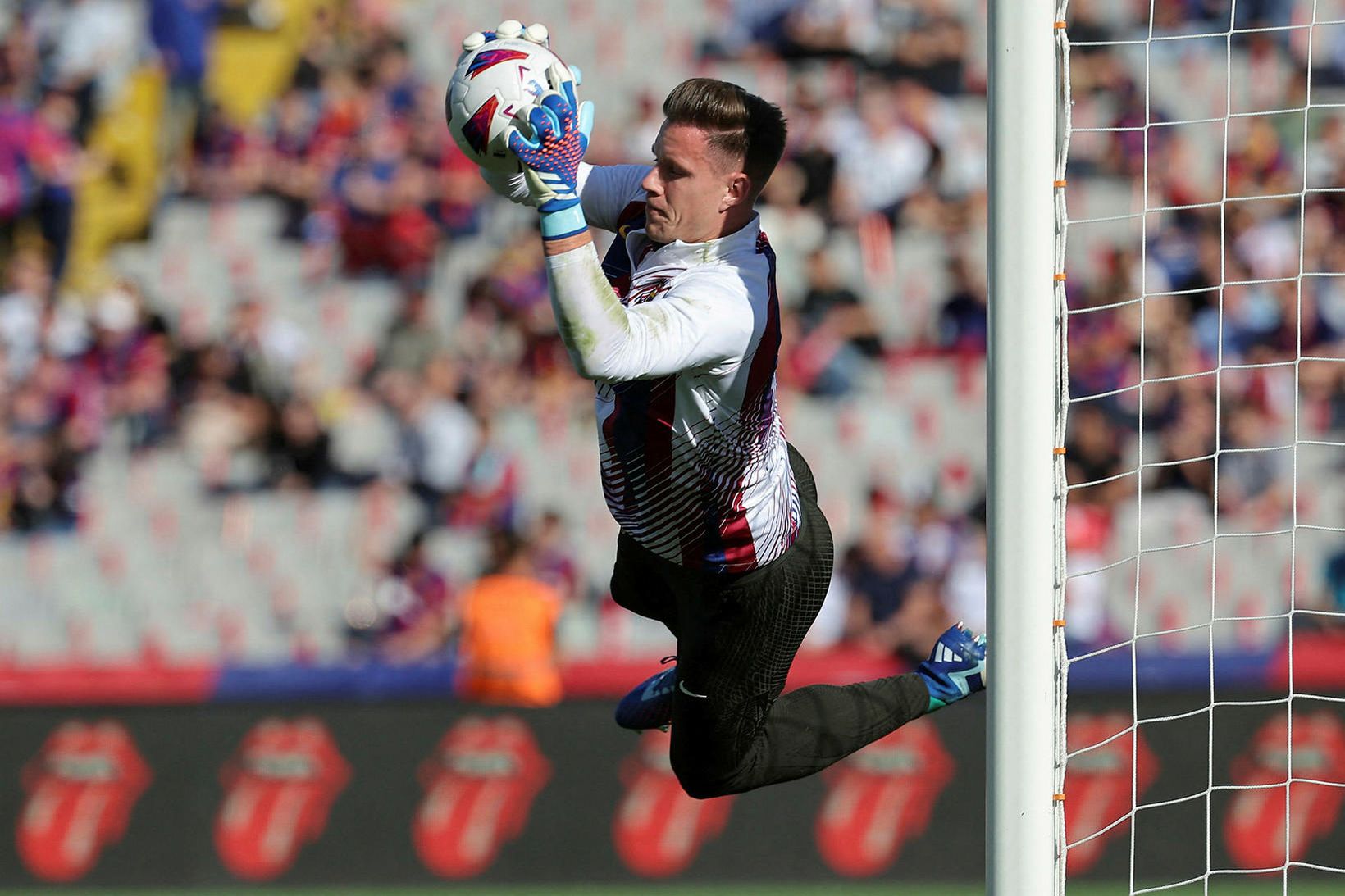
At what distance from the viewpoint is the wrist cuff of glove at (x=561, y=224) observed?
362 cm

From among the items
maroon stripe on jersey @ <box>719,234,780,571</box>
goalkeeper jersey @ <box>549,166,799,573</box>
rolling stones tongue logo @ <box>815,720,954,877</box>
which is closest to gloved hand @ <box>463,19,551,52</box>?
goalkeeper jersey @ <box>549,166,799,573</box>

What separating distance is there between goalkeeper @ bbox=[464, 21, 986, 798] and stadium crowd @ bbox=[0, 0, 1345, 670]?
411 centimetres

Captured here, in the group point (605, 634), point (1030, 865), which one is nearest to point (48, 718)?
point (605, 634)

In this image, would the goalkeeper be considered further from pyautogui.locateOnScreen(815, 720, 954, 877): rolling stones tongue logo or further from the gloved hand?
pyautogui.locateOnScreen(815, 720, 954, 877): rolling stones tongue logo

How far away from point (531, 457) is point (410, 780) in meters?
1.95

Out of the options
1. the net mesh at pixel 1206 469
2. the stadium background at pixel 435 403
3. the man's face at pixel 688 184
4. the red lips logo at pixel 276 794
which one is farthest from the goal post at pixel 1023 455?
the red lips logo at pixel 276 794

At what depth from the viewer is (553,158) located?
11.8ft

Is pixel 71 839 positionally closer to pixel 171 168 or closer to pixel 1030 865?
pixel 171 168

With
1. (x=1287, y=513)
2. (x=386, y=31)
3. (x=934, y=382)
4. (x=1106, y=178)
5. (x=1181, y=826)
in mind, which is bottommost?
(x=1181, y=826)

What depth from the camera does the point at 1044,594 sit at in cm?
400

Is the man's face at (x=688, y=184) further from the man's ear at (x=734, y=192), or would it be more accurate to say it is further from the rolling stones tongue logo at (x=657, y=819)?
the rolling stones tongue logo at (x=657, y=819)

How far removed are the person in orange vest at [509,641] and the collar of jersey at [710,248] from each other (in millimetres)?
4928

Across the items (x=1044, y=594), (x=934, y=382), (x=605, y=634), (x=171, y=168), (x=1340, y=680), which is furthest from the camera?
(x=171, y=168)

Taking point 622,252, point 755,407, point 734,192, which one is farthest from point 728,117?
point 755,407
